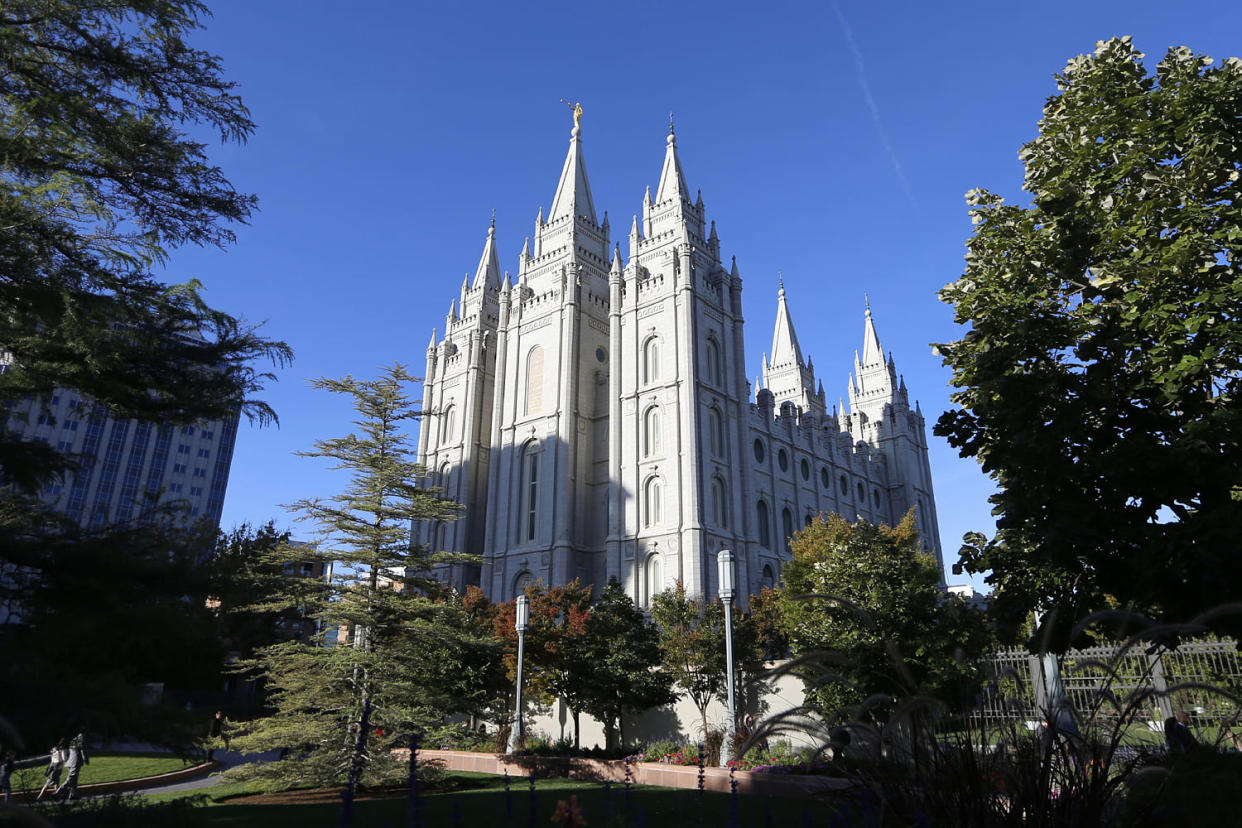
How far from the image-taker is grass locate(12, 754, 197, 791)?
15.9 meters

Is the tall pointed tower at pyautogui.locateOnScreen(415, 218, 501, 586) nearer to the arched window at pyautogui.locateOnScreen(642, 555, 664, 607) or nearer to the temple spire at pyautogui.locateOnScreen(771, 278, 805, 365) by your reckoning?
the arched window at pyautogui.locateOnScreen(642, 555, 664, 607)

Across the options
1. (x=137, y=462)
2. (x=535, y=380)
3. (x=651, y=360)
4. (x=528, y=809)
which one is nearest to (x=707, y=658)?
(x=528, y=809)

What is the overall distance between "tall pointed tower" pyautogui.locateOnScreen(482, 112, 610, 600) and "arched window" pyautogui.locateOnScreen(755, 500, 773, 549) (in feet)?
30.3

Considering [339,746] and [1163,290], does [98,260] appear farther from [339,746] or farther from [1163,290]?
[1163,290]

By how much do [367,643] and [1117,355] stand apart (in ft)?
42.9

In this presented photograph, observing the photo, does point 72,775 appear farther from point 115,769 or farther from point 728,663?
point 728,663

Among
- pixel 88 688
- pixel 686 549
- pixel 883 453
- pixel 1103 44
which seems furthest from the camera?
pixel 883 453

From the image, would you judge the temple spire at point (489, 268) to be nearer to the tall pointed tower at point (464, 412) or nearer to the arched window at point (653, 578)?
the tall pointed tower at point (464, 412)

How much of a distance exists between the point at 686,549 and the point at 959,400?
25622mm

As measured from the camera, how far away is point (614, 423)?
40188 millimetres

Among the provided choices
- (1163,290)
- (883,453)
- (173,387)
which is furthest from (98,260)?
(883,453)

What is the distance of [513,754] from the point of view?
53.7 feet

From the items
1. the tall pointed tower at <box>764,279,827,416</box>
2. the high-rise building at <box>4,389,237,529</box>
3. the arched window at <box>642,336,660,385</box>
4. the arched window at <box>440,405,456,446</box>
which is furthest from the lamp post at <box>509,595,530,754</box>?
the high-rise building at <box>4,389,237,529</box>

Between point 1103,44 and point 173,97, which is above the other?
point 1103,44
